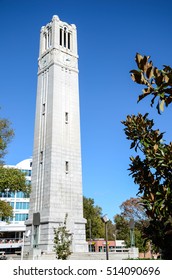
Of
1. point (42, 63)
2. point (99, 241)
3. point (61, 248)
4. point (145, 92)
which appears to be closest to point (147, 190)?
point (145, 92)

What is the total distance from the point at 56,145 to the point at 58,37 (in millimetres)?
16924

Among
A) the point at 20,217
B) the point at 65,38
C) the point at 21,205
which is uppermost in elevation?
the point at 65,38

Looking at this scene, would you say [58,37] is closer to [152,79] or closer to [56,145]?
[56,145]

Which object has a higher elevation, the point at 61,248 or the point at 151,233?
the point at 151,233

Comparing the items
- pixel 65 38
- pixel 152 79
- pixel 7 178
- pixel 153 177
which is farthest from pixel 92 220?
pixel 152 79

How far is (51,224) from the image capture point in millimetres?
29969

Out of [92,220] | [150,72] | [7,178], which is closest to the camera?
[150,72]

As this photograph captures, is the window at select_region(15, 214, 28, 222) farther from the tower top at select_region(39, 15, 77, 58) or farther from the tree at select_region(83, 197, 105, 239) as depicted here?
the tower top at select_region(39, 15, 77, 58)

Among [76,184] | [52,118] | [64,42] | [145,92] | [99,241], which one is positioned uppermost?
[64,42]

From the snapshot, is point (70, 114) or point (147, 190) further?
point (70, 114)

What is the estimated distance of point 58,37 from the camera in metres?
40.2

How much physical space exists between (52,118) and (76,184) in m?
8.85

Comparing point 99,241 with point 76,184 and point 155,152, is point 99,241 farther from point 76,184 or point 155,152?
point 155,152

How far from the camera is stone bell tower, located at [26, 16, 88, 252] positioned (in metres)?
31.3
